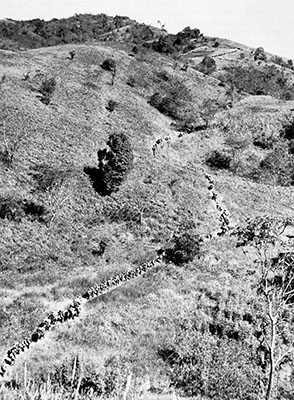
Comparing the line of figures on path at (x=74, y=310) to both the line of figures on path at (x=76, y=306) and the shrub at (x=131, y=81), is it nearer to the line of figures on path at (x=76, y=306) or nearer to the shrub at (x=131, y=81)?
the line of figures on path at (x=76, y=306)

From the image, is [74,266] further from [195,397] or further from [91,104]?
[91,104]

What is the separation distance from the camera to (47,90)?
218 ft

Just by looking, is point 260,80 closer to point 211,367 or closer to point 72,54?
point 72,54

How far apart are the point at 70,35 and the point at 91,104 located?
9477cm

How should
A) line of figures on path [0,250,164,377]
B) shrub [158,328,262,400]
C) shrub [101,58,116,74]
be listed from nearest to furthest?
1. line of figures on path [0,250,164,377]
2. shrub [158,328,262,400]
3. shrub [101,58,116,74]

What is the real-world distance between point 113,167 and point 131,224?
26.3 feet

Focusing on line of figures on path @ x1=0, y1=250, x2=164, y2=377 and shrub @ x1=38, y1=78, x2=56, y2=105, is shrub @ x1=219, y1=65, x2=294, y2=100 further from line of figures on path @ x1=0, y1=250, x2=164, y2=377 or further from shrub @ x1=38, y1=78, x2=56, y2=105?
line of figures on path @ x1=0, y1=250, x2=164, y2=377

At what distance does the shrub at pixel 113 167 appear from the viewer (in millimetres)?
48344

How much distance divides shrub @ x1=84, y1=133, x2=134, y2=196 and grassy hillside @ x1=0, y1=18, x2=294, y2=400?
1.10 meters

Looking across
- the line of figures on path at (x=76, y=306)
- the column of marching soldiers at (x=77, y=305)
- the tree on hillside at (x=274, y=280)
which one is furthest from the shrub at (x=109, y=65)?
the line of figures on path at (x=76, y=306)

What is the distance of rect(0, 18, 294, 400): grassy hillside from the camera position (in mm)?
25156

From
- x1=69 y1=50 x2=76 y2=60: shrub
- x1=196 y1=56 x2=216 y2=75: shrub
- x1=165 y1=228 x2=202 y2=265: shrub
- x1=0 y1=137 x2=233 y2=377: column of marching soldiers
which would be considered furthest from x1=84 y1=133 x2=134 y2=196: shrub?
x1=196 y1=56 x2=216 y2=75: shrub

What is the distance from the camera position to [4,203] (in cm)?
3972

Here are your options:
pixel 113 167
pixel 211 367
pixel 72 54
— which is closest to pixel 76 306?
pixel 211 367
